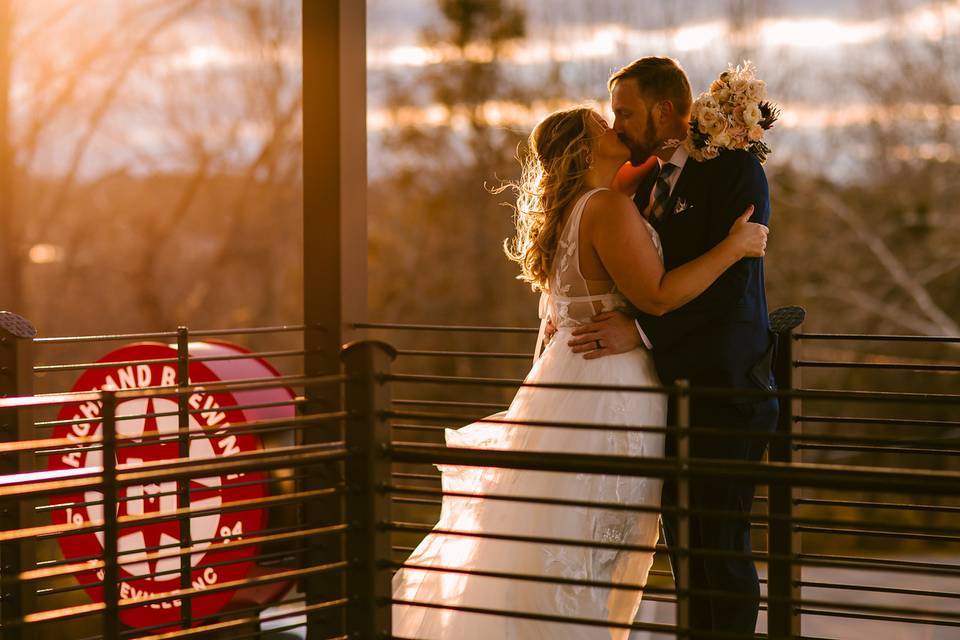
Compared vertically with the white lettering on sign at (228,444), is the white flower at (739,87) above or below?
above

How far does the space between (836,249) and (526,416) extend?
1333cm

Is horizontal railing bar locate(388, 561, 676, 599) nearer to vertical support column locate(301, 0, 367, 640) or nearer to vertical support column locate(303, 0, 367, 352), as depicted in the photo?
vertical support column locate(301, 0, 367, 640)

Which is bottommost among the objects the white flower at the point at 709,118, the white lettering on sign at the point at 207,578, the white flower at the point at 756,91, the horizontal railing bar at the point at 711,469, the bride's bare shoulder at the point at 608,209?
the white lettering on sign at the point at 207,578

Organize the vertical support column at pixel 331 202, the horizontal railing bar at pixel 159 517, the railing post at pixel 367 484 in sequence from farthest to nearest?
the vertical support column at pixel 331 202, the railing post at pixel 367 484, the horizontal railing bar at pixel 159 517

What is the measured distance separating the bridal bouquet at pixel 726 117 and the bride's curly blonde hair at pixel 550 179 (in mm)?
352

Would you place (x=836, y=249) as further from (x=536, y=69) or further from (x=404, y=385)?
(x=404, y=385)

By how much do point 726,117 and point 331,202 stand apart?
5.43ft

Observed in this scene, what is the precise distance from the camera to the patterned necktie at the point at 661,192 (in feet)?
12.6

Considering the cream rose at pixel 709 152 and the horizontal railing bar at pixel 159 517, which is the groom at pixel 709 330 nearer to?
the cream rose at pixel 709 152

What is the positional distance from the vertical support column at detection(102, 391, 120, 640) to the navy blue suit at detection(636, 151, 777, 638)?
5.45 ft

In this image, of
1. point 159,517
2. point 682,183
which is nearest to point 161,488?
point 159,517

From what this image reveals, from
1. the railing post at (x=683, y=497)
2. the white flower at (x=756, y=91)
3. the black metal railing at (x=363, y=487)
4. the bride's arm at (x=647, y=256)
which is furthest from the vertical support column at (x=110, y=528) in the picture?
the white flower at (x=756, y=91)

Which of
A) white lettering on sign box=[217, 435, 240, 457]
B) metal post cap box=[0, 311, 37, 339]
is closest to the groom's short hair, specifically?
metal post cap box=[0, 311, 37, 339]

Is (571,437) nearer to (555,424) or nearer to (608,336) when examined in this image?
(608,336)
